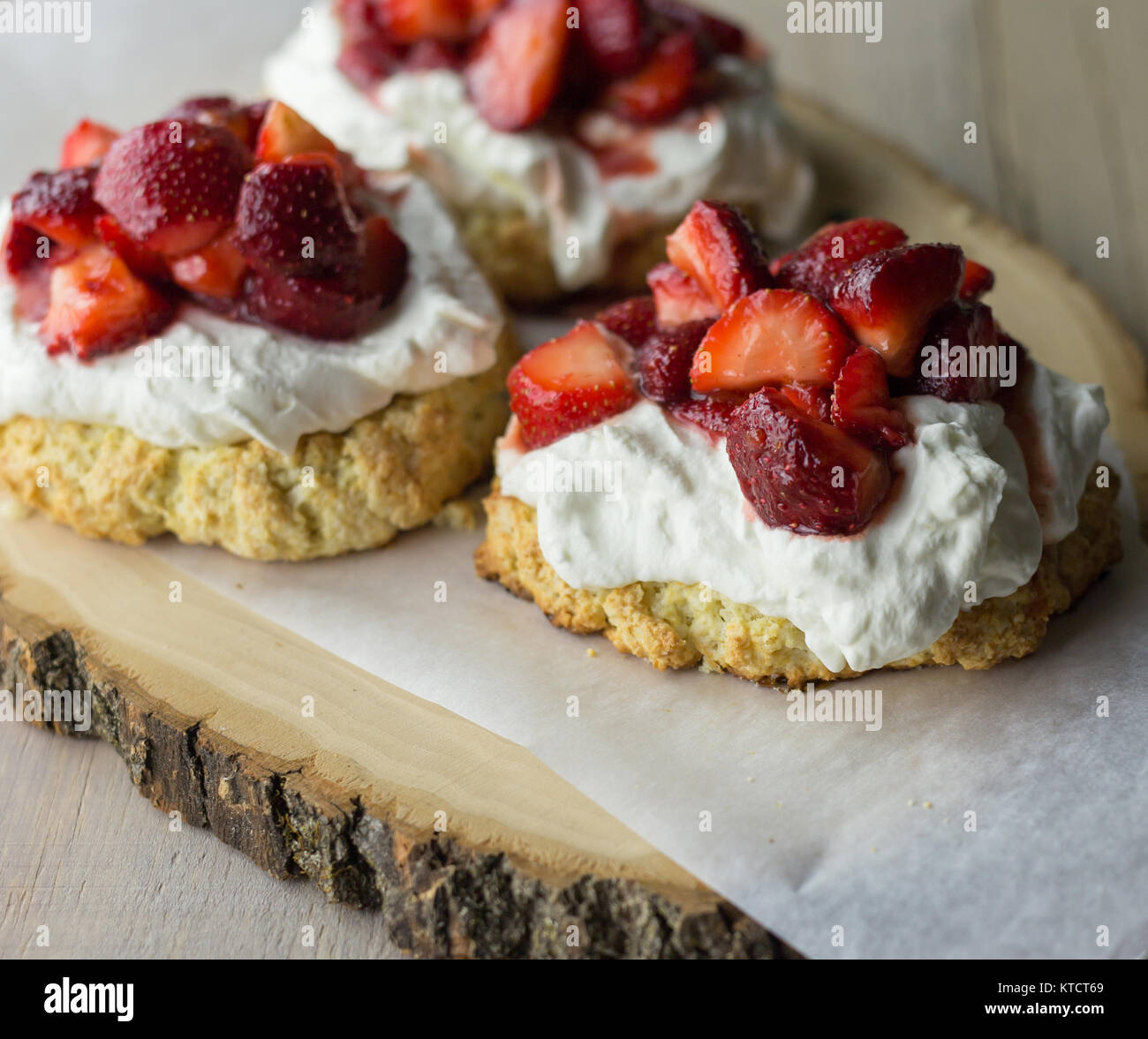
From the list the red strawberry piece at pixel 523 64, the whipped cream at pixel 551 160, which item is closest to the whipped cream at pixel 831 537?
the whipped cream at pixel 551 160

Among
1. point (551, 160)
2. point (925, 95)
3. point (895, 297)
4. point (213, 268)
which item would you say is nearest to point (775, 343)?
point (895, 297)

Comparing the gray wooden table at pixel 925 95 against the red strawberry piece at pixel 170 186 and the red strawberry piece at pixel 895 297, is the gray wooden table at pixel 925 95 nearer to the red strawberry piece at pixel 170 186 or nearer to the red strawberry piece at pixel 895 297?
the red strawberry piece at pixel 170 186

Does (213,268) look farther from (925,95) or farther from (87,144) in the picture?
(925,95)

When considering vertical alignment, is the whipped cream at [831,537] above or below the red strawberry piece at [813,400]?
below

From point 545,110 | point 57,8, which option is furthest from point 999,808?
point 57,8

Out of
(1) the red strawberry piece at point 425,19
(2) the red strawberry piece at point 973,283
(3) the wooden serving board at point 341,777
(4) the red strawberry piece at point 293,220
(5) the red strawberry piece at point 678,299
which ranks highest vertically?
(1) the red strawberry piece at point 425,19

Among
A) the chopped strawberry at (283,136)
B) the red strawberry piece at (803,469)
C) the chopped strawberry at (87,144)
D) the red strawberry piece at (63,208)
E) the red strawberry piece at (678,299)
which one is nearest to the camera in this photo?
the red strawberry piece at (803,469)

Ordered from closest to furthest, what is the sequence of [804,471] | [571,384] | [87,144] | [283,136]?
1. [804,471]
2. [571,384]
3. [283,136]
4. [87,144]
